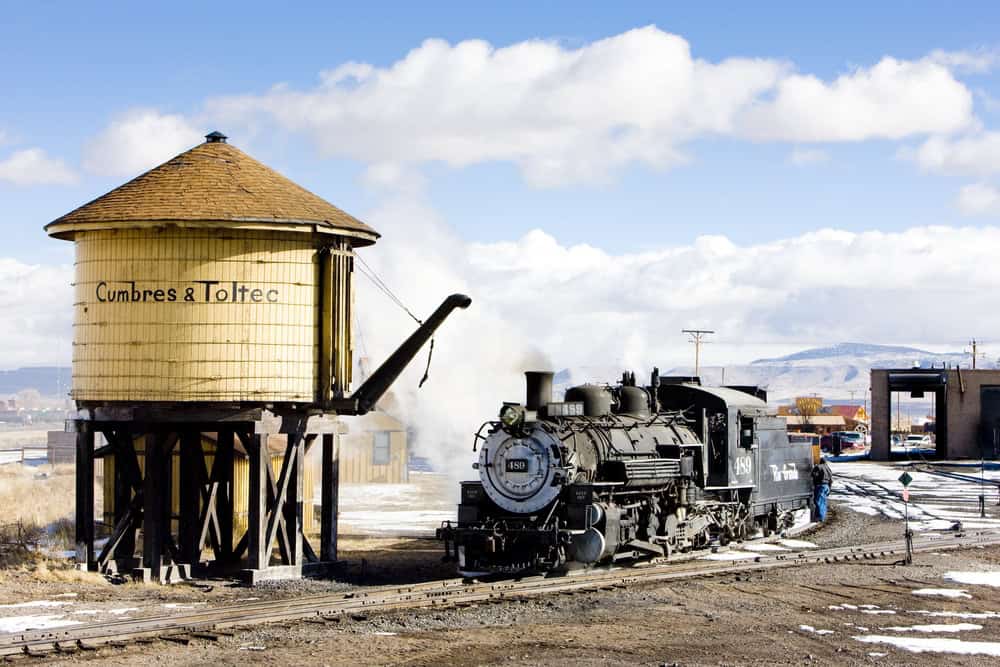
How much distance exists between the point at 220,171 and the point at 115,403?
5214mm

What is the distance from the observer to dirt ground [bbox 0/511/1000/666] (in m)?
16.8

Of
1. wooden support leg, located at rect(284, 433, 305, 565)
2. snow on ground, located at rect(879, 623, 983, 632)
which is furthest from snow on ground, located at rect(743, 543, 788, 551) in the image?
wooden support leg, located at rect(284, 433, 305, 565)

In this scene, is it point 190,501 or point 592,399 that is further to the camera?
point 592,399

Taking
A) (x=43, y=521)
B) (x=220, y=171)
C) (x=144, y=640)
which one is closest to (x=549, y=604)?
(x=144, y=640)

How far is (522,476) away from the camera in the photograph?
2473 cm

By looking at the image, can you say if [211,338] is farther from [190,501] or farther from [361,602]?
[361,602]

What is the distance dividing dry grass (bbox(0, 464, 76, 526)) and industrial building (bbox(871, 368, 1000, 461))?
149ft

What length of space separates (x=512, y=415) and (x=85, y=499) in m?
9.02

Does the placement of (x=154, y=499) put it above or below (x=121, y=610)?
above

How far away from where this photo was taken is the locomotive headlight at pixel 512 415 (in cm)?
2483

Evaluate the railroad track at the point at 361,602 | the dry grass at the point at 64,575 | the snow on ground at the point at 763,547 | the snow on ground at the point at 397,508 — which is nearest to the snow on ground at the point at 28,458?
the snow on ground at the point at 397,508

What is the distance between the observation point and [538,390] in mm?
26562

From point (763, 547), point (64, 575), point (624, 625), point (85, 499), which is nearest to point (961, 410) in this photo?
point (763, 547)

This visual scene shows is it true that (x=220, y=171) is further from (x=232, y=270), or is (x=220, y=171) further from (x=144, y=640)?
(x=144, y=640)
